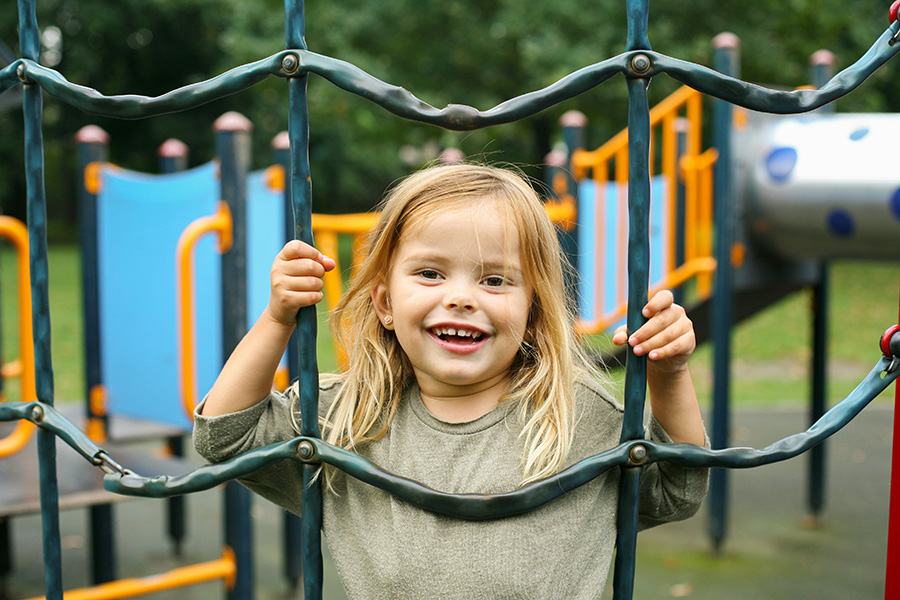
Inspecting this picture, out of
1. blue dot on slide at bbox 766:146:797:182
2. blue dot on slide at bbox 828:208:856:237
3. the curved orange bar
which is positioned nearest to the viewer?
blue dot on slide at bbox 828:208:856:237

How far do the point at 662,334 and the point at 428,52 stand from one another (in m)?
14.2

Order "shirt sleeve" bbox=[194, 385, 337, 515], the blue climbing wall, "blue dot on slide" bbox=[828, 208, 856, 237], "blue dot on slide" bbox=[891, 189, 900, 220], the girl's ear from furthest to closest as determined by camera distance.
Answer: "blue dot on slide" bbox=[828, 208, 856, 237], the blue climbing wall, "blue dot on slide" bbox=[891, 189, 900, 220], the girl's ear, "shirt sleeve" bbox=[194, 385, 337, 515]

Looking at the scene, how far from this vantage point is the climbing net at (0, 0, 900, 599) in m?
1.01

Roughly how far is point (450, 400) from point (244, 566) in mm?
1661

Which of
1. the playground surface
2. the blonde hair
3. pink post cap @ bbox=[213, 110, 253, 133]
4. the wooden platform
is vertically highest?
pink post cap @ bbox=[213, 110, 253, 133]

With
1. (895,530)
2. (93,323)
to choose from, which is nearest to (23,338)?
(93,323)

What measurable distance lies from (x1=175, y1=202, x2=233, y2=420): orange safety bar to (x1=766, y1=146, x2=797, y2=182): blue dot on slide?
2126 millimetres

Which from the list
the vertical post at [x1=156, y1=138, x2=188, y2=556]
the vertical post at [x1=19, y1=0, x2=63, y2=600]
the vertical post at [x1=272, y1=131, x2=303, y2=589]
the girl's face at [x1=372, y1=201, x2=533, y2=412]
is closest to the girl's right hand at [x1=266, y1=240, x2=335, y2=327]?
the girl's face at [x1=372, y1=201, x2=533, y2=412]

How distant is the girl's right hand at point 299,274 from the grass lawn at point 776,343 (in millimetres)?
4960

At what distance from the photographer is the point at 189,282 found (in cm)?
281

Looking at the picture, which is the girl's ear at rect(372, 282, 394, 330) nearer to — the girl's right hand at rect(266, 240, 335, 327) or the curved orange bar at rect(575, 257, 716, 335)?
the girl's right hand at rect(266, 240, 335, 327)

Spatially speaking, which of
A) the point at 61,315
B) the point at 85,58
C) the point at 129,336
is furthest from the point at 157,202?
the point at 85,58

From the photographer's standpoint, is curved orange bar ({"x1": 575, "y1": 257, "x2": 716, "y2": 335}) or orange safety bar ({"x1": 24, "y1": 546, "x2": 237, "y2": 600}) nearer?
orange safety bar ({"x1": 24, "y1": 546, "x2": 237, "y2": 600})

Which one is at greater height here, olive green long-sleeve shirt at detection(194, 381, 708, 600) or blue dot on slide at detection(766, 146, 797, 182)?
blue dot on slide at detection(766, 146, 797, 182)
